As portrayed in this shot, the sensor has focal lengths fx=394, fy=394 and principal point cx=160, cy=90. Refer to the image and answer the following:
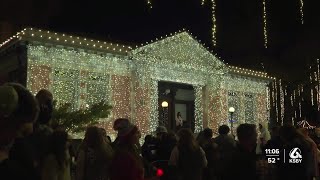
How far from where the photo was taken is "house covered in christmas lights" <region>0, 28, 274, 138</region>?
1622 cm

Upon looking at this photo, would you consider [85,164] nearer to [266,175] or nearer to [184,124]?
[266,175]

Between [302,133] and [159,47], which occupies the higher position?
[159,47]

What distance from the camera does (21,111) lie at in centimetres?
177

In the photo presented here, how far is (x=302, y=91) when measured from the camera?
3488 centimetres

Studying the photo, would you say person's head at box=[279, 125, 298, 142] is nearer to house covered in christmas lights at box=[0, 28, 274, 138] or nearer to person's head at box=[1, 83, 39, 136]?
person's head at box=[1, 83, 39, 136]

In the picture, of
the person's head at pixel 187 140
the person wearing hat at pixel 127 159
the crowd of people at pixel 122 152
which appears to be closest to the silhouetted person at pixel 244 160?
the crowd of people at pixel 122 152

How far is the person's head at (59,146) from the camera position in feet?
16.2

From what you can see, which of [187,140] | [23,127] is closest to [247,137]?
[23,127]

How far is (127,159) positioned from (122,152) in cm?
11

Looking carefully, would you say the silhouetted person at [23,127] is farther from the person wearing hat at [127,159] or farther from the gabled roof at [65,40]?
the gabled roof at [65,40]

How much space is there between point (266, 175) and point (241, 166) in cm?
41

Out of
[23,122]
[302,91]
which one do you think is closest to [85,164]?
[23,122]

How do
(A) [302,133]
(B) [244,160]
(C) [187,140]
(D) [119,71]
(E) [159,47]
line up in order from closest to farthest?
(B) [244,160]
(A) [302,133]
(C) [187,140]
(D) [119,71]
(E) [159,47]

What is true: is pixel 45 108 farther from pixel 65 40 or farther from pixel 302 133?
pixel 65 40
